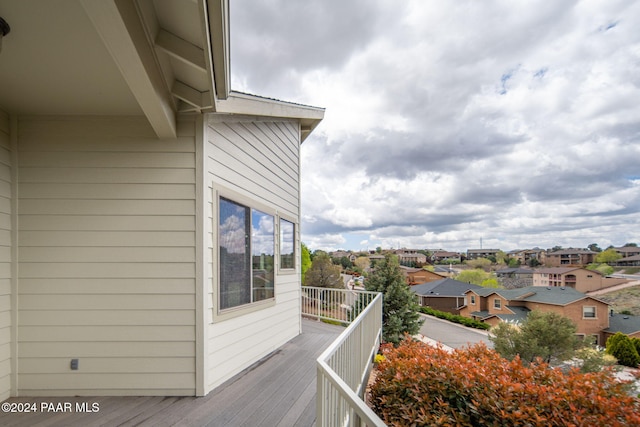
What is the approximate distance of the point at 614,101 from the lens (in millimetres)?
12023

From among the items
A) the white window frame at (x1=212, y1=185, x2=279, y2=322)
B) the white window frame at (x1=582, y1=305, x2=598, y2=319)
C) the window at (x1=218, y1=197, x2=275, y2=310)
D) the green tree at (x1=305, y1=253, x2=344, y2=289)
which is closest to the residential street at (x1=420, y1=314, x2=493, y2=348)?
the white window frame at (x1=582, y1=305, x2=598, y2=319)

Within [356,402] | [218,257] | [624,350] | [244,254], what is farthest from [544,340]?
[356,402]

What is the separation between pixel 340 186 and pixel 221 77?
65.4ft

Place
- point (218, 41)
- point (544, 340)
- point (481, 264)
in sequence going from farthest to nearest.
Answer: point (481, 264) < point (544, 340) < point (218, 41)

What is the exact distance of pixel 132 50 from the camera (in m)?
1.73

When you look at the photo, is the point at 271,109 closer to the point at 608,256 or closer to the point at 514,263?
the point at 608,256

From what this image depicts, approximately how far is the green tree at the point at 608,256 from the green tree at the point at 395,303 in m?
25.9

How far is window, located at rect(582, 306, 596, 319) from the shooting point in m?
20.5

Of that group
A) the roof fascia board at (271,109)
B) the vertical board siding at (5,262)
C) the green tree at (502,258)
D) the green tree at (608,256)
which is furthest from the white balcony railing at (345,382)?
the green tree at (502,258)

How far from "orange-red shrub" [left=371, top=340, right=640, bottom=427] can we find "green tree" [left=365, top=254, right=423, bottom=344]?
5.72m

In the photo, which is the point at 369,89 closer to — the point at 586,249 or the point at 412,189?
the point at 412,189

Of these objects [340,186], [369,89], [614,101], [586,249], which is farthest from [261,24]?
[586,249]

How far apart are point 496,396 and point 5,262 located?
4.34 metres

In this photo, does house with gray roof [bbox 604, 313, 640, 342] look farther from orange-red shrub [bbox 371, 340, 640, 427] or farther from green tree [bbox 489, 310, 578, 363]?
orange-red shrub [bbox 371, 340, 640, 427]
